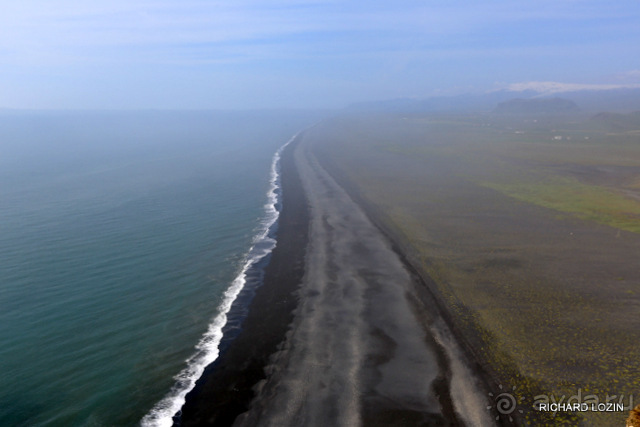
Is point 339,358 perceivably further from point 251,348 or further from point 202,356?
point 202,356

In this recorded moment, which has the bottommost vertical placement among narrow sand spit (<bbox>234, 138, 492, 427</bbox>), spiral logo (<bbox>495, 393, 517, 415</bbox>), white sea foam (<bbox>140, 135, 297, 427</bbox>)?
spiral logo (<bbox>495, 393, 517, 415</bbox>)

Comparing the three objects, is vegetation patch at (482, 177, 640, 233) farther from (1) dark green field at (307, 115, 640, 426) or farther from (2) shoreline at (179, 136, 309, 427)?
(2) shoreline at (179, 136, 309, 427)

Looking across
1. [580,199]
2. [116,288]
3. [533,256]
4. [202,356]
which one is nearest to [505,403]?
[202,356]

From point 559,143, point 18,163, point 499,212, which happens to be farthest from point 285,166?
point 559,143

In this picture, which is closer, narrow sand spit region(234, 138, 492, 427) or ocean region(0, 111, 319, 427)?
narrow sand spit region(234, 138, 492, 427)

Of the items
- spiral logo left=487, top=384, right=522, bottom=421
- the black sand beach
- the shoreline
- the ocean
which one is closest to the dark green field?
spiral logo left=487, top=384, right=522, bottom=421
